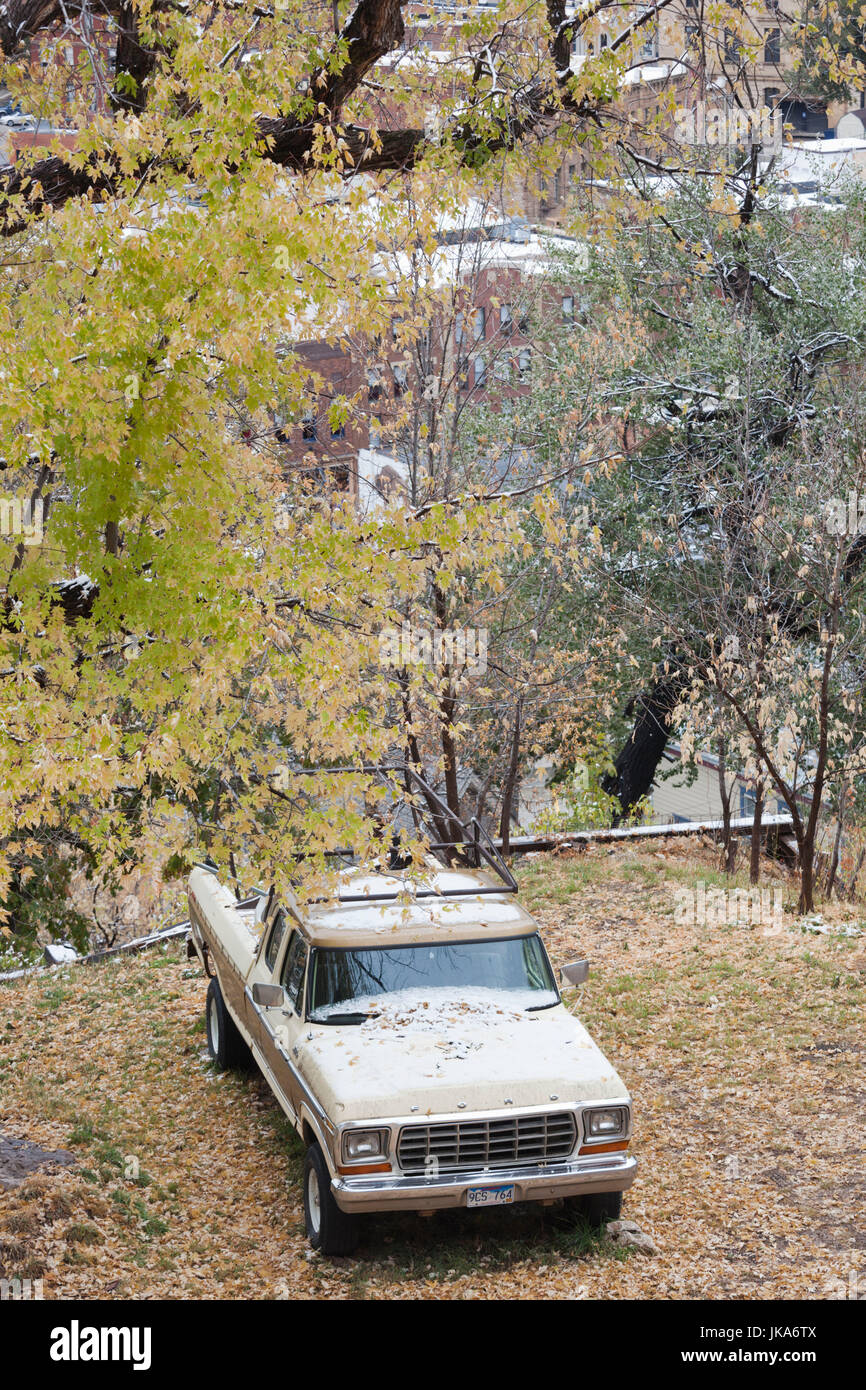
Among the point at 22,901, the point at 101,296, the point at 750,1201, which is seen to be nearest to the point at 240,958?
the point at 750,1201

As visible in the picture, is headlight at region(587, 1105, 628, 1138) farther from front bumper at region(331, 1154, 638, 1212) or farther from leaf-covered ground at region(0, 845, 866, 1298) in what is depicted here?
leaf-covered ground at region(0, 845, 866, 1298)

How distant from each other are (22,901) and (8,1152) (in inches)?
382

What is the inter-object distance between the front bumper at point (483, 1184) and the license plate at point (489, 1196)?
0.9 inches

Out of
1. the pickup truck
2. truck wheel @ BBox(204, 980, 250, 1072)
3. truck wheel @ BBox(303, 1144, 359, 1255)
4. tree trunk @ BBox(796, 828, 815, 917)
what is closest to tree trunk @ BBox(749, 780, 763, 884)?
tree trunk @ BBox(796, 828, 815, 917)

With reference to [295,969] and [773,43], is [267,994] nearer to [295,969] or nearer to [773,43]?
[295,969]

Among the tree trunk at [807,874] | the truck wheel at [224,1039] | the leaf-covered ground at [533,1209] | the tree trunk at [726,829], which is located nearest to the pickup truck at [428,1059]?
the leaf-covered ground at [533,1209]

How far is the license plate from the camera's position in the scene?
6.48 m

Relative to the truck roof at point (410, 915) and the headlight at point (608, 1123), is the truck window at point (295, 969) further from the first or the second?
the headlight at point (608, 1123)

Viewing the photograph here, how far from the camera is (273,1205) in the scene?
303 inches

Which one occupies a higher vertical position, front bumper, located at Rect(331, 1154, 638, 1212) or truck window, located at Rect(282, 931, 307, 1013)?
truck window, located at Rect(282, 931, 307, 1013)

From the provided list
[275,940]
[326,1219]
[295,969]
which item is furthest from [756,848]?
[326,1219]

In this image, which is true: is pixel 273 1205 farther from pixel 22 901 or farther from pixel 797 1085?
pixel 22 901

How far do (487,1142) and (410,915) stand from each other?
162 cm

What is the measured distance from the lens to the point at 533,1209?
7.38 metres
